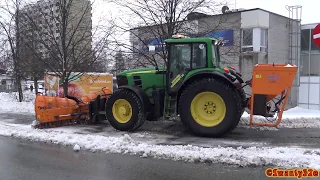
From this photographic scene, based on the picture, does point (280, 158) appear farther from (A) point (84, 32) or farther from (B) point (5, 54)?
(B) point (5, 54)

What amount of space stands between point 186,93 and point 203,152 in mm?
2185

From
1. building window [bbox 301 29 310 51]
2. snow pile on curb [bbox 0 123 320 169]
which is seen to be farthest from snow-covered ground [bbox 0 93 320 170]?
building window [bbox 301 29 310 51]

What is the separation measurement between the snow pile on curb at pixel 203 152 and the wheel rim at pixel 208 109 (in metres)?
1.31

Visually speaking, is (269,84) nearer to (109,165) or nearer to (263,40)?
(109,165)

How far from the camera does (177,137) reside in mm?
8516

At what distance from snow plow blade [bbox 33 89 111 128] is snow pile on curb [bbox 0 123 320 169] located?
5.10 ft

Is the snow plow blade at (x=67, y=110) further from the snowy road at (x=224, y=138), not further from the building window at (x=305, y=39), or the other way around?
the building window at (x=305, y=39)

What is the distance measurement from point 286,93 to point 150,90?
361cm

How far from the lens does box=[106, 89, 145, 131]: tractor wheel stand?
30.1 feet

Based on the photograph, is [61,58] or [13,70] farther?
[13,70]

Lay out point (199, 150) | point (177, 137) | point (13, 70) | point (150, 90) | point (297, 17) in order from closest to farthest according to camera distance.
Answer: point (199, 150) < point (177, 137) < point (150, 90) < point (13, 70) < point (297, 17)

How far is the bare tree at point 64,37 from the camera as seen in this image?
14.2 m

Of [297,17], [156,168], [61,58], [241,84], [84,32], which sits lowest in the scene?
[156,168]

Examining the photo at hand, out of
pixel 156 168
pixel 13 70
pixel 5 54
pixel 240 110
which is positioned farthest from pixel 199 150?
pixel 5 54
